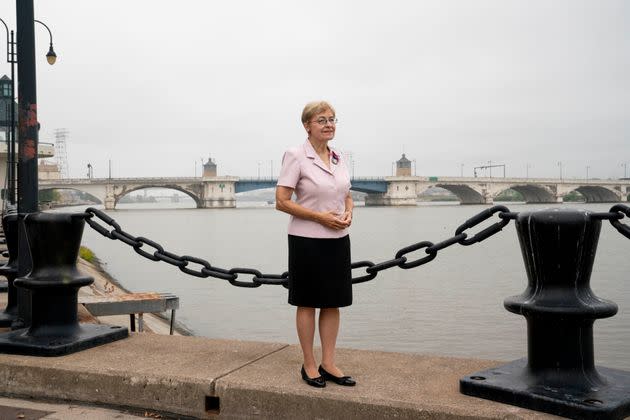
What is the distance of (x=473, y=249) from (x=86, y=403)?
85.0 ft

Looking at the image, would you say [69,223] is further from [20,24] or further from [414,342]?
[414,342]

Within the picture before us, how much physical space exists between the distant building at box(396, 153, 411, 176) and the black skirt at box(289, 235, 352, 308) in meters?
122

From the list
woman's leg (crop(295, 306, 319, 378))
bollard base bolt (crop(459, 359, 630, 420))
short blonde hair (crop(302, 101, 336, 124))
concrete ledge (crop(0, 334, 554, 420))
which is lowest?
concrete ledge (crop(0, 334, 554, 420))

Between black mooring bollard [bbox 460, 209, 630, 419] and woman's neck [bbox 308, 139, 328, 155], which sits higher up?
woman's neck [bbox 308, 139, 328, 155]

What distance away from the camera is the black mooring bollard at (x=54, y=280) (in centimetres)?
389

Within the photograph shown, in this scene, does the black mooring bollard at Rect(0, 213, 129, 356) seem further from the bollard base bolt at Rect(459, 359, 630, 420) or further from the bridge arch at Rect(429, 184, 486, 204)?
the bridge arch at Rect(429, 184, 486, 204)

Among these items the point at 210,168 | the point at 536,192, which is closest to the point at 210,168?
the point at 210,168

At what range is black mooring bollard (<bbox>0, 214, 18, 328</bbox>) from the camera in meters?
4.68

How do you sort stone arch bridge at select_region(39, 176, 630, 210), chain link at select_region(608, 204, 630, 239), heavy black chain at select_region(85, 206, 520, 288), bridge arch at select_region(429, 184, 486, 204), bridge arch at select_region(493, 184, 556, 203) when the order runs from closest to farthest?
chain link at select_region(608, 204, 630, 239), heavy black chain at select_region(85, 206, 520, 288), stone arch bridge at select_region(39, 176, 630, 210), bridge arch at select_region(429, 184, 486, 204), bridge arch at select_region(493, 184, 556, 203)

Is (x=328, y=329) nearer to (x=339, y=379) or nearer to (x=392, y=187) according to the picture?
(x=339, y=379)

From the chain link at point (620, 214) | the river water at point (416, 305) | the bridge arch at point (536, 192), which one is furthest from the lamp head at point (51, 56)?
the bridge arch at point (536, 192)

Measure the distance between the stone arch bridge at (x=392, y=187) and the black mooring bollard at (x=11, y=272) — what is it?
7917cm

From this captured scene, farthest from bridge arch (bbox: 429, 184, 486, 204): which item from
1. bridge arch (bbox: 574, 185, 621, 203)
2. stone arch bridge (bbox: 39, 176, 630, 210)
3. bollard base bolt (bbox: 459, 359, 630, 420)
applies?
bollard base bolt (bbox: 459, 359, 630, 420)

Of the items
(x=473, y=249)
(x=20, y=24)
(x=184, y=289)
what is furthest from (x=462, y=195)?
(x=20, y=24)
